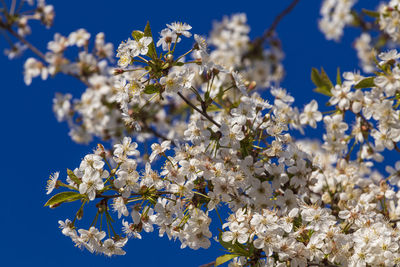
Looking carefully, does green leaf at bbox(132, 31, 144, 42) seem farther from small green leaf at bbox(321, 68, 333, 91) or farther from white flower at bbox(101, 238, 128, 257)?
small green leaf at bbox(321, 68, 333, 91)

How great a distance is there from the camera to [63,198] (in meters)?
3.05

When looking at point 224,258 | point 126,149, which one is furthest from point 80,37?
point 224,258

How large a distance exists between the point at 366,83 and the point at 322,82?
1.76 feet

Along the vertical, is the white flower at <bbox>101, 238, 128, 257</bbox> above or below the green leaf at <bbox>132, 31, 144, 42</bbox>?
below

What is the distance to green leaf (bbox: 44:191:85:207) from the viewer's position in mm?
3033

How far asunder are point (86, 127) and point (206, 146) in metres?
2.85

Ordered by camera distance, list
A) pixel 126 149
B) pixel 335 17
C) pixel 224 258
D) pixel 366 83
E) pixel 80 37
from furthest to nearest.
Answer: pixel 335 17 < pixel 80 37 < pixel 366 83 < pixel 126 149 < pixel 224 258

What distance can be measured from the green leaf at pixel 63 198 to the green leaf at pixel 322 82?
2.29m

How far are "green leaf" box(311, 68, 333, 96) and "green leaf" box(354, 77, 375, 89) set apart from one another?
0.41m

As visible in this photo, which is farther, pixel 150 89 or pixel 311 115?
pixel 311 115

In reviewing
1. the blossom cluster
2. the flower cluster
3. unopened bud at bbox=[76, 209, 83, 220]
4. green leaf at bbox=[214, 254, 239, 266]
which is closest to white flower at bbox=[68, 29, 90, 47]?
the blossom cluster

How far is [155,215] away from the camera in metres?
3.21

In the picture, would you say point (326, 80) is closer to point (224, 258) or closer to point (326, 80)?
point (326, 80)

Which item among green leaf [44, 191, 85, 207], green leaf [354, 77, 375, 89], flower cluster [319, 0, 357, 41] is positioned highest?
flower cluster [319, 0, 357, 41]
